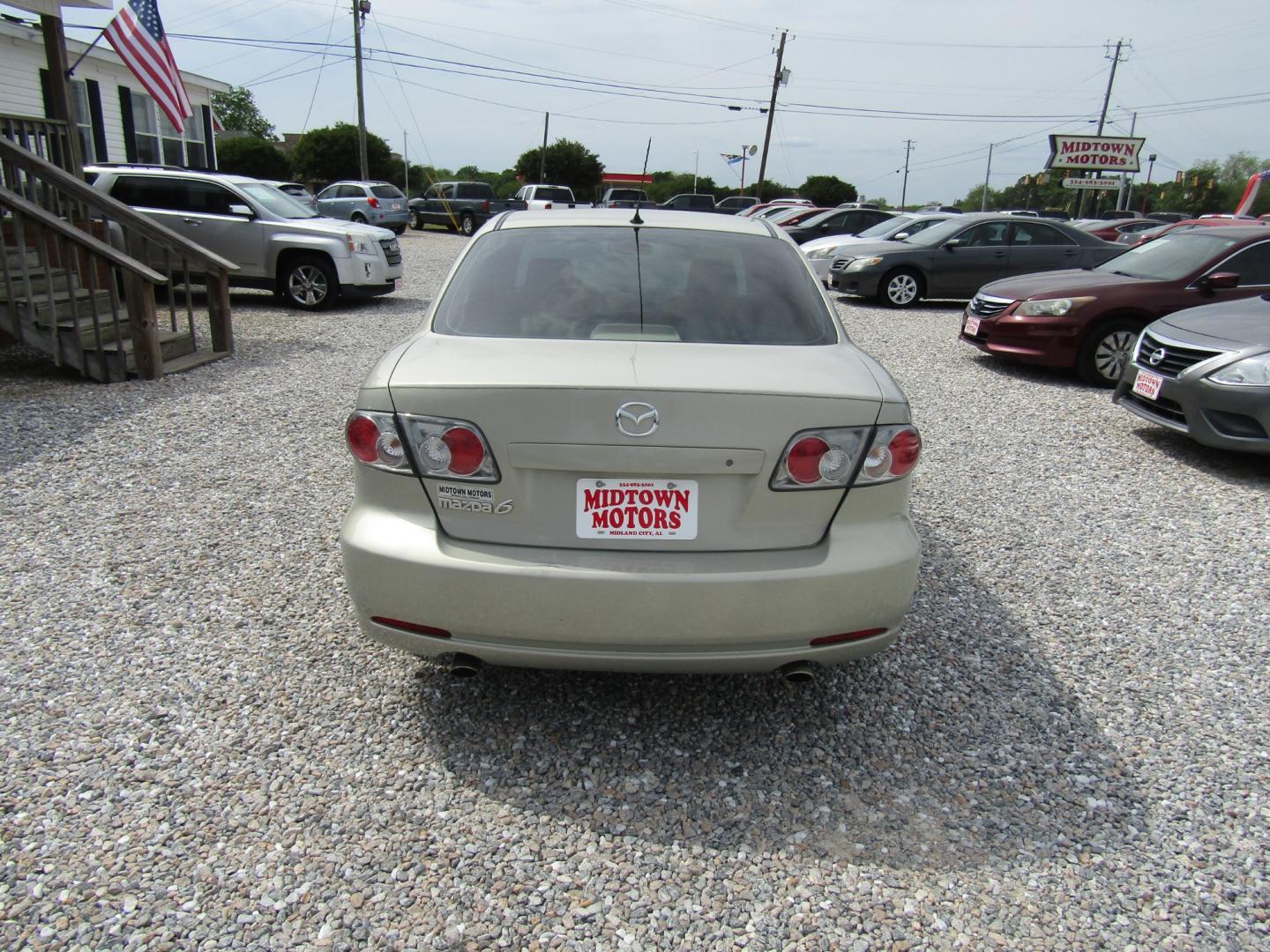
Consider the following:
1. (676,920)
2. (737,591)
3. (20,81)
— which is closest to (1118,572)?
(737,591)

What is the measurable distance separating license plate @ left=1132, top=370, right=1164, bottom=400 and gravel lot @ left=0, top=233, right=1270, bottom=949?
182cm

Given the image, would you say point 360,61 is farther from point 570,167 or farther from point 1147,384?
point 1147,384

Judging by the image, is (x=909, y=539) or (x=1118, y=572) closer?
(x=909, y=539)

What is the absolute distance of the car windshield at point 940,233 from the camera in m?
14.4

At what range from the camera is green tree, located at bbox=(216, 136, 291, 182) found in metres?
46.8

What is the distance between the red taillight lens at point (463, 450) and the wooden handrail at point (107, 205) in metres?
7.45

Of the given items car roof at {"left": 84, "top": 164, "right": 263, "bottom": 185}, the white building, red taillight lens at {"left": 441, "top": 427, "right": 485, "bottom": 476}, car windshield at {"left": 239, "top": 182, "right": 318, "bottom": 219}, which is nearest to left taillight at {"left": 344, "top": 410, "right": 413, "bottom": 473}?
red taillight lens at {"left": 441, "top": 427, "right": 485, "bottom": 476}

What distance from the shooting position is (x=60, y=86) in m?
9.59

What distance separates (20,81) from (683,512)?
909 inches

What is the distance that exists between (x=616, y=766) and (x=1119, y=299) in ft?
25.8

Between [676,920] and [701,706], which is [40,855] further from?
[701,706]

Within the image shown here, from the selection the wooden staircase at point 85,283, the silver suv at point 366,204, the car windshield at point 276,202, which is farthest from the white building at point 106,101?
the wooden staircase at point 85,283

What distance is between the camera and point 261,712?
3.01m

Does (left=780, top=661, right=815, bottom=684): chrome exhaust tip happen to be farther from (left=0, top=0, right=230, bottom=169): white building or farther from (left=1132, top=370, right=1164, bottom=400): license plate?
(left=0, top=0, right=230, bottom=169): white building
